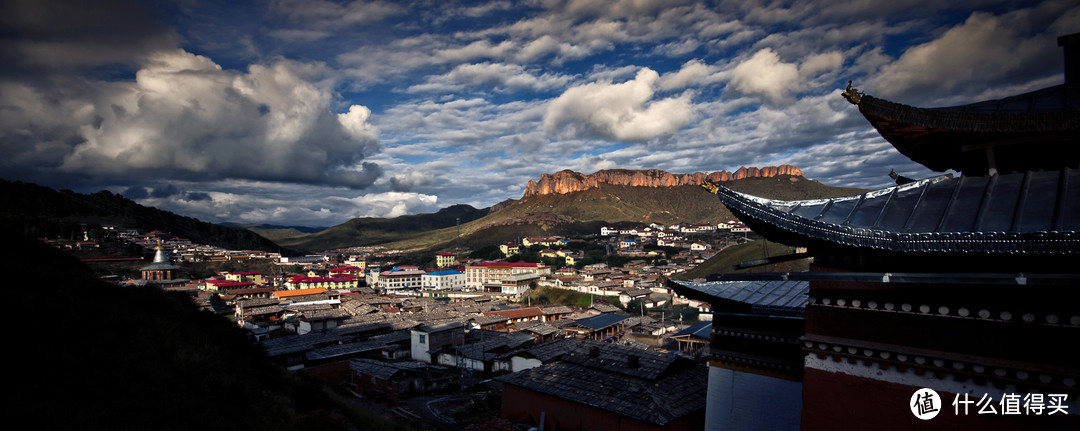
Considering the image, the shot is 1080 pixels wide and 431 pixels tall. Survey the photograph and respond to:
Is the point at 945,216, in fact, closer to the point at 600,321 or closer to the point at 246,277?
the point at 600,321

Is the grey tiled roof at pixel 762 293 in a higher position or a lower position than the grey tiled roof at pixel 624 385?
higher

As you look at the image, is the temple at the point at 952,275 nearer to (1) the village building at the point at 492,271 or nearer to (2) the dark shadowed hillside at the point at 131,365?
(2) the dark shadowed hillside at the point at 131,365

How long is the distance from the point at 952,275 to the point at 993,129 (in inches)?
70.4

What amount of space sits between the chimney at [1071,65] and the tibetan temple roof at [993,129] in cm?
5

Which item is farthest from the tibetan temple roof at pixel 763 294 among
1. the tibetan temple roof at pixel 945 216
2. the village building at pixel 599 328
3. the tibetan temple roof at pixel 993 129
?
the village building at pixel 599 328

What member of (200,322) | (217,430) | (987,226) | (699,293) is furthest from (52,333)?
(987,226)

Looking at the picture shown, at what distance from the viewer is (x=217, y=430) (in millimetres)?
7664

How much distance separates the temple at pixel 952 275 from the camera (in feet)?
14.3

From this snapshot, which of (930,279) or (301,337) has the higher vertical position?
(930,279)

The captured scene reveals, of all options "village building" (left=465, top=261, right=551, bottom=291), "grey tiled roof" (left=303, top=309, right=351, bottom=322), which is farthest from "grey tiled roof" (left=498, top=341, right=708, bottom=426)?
"village building" (left=465, top=261, right=551, bottom=291)

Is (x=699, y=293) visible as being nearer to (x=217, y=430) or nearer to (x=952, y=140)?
(x=952, y=140)

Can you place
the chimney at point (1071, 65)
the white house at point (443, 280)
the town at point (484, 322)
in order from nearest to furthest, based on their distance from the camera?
the chimney at point (1071, 65), the town at point (484, 322), the white house at point (443, 280)

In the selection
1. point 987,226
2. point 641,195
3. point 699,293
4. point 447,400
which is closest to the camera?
point 987,226

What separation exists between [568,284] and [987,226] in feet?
213
